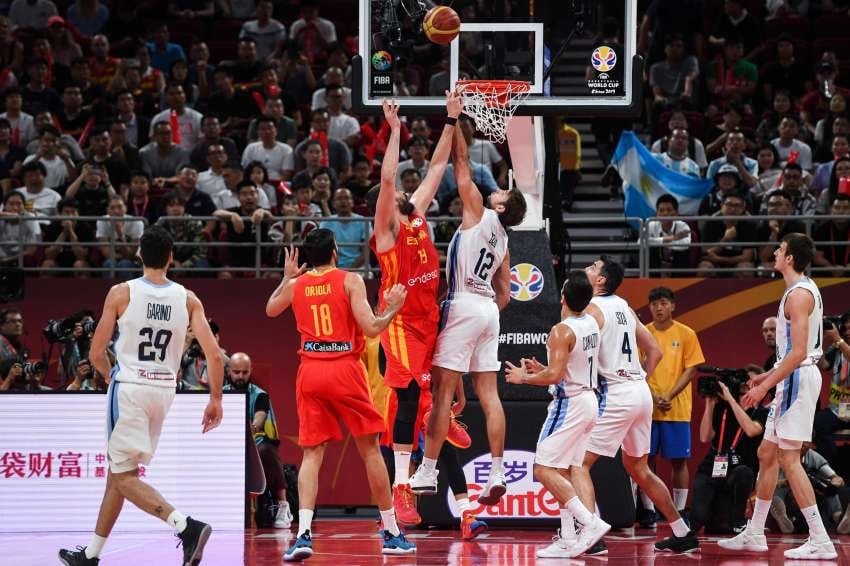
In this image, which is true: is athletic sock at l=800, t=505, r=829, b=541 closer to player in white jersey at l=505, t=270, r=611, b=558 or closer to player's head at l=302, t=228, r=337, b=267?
player in white jersey at l=505, t=270, r=611, b=558

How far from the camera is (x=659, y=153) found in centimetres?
1712

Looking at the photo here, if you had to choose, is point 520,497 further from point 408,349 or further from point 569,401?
point 408,349

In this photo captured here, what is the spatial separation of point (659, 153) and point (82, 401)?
8550mm

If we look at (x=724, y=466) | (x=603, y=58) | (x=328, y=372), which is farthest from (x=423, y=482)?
(x=603, y=58)

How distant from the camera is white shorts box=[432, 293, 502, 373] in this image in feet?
33.5

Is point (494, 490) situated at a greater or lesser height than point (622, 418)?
lesser

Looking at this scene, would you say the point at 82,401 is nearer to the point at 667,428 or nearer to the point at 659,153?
the point at 667,428

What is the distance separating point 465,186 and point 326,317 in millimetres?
1714

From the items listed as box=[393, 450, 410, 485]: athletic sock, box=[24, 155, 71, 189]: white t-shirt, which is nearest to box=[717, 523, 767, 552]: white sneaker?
box=[393, 450, 410, 485]: athletic sock

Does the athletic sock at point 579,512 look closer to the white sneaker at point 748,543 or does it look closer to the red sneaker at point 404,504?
the red sneaker at point 404,504

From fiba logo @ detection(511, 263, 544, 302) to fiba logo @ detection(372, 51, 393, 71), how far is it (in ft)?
7.69

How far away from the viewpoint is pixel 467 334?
10.2m

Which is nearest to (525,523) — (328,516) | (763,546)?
(763,546)

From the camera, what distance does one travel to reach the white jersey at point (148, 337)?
28.7ft
